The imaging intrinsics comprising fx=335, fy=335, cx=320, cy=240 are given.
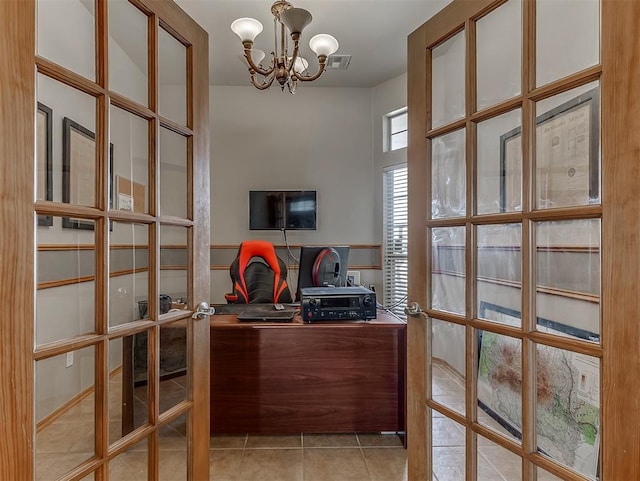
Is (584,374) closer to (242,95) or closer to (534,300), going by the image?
(534,300)

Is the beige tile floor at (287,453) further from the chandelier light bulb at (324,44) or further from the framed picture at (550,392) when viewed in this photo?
Result: the chandelier light bulb at (324,44)

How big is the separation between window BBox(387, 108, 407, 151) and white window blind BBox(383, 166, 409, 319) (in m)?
0.29

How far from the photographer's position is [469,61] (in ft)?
3.87

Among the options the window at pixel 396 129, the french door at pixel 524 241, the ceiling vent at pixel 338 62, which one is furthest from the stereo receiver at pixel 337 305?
the ceiling vent at pixel 338 62

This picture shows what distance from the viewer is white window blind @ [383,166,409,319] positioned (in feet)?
12.7

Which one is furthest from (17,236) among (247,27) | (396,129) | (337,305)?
(396,129)

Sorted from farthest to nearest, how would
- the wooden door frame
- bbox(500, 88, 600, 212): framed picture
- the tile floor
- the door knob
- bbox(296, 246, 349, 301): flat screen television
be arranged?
bbox(296, 246, 349, 301): flat screen television
the tile floor
the door knob
bbox(500, 88, 600, 212): framed picture
the wooden door frame

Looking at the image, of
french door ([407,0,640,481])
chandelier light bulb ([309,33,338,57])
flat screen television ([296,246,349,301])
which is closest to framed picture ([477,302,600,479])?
french door ([407,0,640,481])

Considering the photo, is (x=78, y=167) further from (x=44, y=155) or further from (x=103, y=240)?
(x=103, y=240)

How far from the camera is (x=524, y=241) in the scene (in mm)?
1017

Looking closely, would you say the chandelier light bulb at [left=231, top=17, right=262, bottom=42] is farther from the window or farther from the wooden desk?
the window

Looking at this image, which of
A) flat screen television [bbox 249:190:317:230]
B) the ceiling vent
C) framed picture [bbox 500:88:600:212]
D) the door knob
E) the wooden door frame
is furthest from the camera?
flat screen television [bbox 249:190:317:230]

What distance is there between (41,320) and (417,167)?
1.33 meters

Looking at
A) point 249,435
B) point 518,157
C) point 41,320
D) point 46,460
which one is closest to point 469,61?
point 518,157
